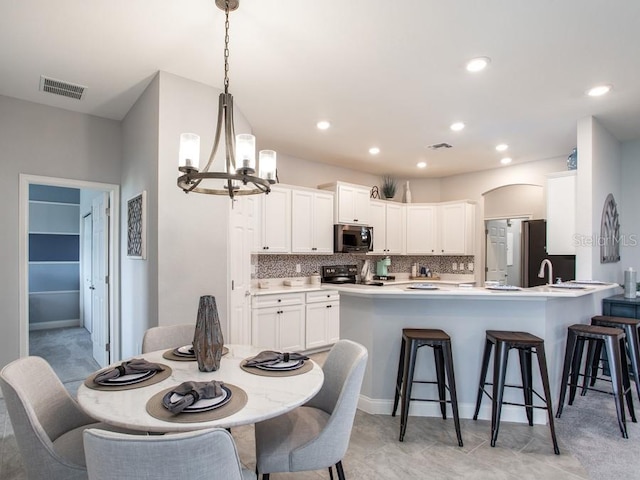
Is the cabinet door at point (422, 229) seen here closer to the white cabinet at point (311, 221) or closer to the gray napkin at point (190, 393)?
the white cabinet at point (311, 221)

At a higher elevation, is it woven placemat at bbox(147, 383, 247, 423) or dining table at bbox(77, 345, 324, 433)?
woven placemat at bbox(147, 383, 247, 423)

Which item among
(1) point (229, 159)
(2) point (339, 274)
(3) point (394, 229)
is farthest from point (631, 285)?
(1) point (229, 159)

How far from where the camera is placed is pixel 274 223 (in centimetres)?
482

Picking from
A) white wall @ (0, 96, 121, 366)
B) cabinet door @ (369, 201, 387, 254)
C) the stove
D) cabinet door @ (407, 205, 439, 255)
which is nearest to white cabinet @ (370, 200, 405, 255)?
cabinet door @ (369, 201, 387, 254)

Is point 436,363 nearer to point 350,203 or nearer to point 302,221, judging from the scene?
point 302,221

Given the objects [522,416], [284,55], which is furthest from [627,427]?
[284,55]

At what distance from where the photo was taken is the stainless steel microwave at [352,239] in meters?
5.41

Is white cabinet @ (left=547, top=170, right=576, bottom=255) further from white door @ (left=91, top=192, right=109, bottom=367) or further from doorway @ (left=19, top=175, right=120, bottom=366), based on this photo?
white door @ (left=91, top=192, right=109, bottom=367)

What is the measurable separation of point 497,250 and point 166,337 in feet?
18.8

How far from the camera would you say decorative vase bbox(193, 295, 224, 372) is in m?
1.79

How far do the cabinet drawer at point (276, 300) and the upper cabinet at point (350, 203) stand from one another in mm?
1330

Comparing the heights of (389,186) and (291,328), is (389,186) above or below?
above

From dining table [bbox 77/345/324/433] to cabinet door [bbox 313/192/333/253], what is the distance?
10.8 ft

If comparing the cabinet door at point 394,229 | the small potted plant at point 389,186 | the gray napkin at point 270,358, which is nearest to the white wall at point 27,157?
the gray napkin at point 270,358
